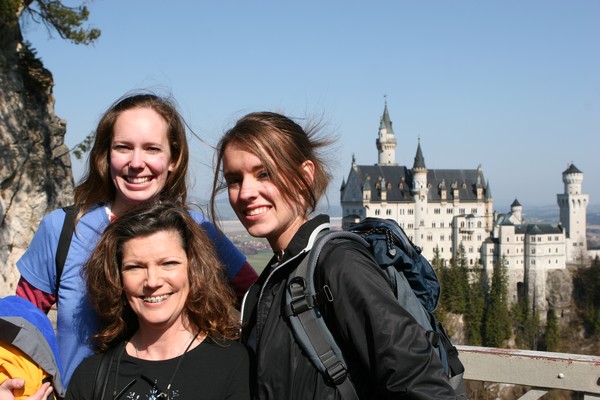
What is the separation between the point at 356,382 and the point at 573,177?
95.6 meters

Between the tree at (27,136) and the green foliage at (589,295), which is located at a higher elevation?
the tree at (27,136)

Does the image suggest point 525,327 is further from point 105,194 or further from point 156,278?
point 156,278

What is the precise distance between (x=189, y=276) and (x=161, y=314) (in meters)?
0.21

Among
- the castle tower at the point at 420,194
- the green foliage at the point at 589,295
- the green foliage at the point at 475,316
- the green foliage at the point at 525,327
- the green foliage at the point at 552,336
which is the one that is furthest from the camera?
the castle tower at the point at 420,194

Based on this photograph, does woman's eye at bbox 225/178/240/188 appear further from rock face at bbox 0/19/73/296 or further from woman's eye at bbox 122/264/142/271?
rock face at bbox 0/19/73/296

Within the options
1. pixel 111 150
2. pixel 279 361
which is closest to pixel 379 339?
pixel 279 361

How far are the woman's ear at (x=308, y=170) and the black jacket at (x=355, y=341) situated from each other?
276 millimetres

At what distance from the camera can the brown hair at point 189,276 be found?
2473 millimetres

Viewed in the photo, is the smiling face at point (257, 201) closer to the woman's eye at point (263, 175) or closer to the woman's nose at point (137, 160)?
the woman's eye at point (263, 175)

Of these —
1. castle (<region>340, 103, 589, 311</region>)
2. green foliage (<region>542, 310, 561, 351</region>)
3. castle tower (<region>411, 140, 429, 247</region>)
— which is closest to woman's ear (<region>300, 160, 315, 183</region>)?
green foliage (<region>542, 310, 561, 351</region>)

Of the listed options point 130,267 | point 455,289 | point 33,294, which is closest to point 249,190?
point 130,267

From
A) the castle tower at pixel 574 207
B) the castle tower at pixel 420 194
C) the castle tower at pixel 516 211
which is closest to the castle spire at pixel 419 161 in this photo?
the castle tower at pixel 420 194

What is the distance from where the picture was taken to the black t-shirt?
2264mm

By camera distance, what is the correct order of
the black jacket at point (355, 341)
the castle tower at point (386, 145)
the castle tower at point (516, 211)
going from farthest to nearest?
the castle tower at point (386, 145)
the castle tower at point (516, 211)
the black jacket at point (355, 341)
